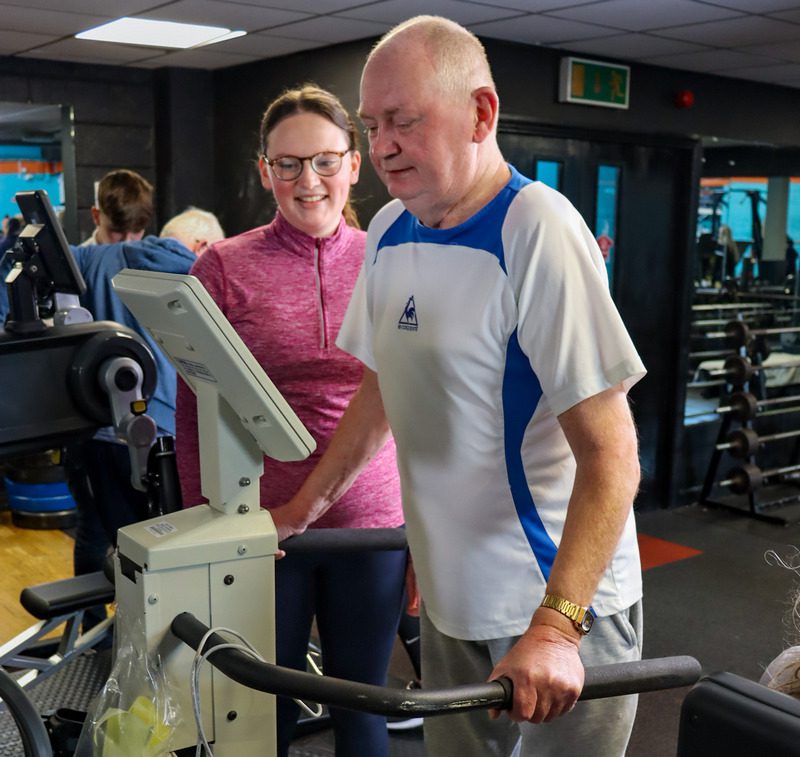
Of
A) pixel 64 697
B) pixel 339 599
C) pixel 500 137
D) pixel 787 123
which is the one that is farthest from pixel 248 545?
pixel 787 123

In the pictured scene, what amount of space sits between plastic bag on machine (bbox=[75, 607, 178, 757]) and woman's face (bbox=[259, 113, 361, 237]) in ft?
3.20

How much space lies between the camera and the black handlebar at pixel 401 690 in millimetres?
1118

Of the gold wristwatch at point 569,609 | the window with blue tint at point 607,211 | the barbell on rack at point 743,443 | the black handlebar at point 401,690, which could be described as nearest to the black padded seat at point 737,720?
the black handlebar at point 401,690

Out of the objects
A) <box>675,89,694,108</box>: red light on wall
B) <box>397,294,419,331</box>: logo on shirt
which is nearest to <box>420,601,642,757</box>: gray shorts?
<box>397,294,419,331</box>: logo on shirt

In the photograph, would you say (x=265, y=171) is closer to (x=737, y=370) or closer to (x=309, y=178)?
(x=309, y=178)

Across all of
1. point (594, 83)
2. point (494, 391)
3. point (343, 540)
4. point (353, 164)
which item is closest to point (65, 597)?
point (343, 540)

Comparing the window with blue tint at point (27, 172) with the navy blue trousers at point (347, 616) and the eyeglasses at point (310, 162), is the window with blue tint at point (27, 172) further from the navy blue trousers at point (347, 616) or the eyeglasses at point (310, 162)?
the navy blue trousers at point (347, 616)

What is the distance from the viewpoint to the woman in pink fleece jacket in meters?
2.00

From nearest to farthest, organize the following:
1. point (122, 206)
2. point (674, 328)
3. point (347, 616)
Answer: point (347, 616), point (122, 206), point (674, 328)

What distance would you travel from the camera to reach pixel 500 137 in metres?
4.95

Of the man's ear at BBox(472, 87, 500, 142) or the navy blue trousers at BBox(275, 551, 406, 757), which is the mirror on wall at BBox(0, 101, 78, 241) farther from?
the man's ear at BBox(472, 87, 500, 142)

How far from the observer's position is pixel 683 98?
5.64 meters

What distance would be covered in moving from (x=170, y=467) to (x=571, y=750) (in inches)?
31.9

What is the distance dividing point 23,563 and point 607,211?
3.47 metres
